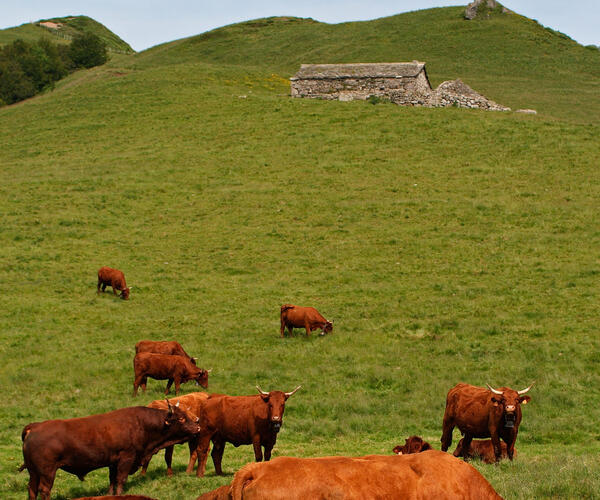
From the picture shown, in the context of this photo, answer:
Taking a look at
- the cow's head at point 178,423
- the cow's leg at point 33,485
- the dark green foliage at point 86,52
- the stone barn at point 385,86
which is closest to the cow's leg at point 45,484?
the cow's leg at point 33,485

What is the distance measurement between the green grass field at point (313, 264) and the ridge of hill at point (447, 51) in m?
10.5

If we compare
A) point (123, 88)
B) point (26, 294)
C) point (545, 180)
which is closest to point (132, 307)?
point (26, 294)

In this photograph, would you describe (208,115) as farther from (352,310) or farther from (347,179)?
(352,310)

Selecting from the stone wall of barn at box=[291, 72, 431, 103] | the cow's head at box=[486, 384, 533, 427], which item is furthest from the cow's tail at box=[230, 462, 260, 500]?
the stone wall of barn at box=[291, 72, 431, 103]

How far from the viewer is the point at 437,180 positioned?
1642 inches

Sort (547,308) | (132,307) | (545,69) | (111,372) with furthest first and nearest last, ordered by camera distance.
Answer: (545,69), (132,307), (547,308), (111,372)

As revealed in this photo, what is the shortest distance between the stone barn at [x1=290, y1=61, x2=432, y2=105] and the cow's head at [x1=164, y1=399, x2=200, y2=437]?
53.2m

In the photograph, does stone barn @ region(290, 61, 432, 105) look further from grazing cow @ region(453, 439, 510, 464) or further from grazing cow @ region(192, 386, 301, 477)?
grazing cow @ region(192, 386, 301, 477)

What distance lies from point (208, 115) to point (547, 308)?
131 ft

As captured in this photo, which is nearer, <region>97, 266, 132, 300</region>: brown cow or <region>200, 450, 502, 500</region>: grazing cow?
<region>200, 450, 502, 500</region>: grazing cow

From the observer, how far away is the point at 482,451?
1393 centimetres

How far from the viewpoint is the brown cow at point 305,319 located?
24.1m

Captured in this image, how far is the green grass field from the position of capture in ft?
58.2

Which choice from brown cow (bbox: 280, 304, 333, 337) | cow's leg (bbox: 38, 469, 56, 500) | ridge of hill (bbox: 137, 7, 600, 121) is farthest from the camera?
ridge of hill (bbox: 137, 7, 600, 121)
